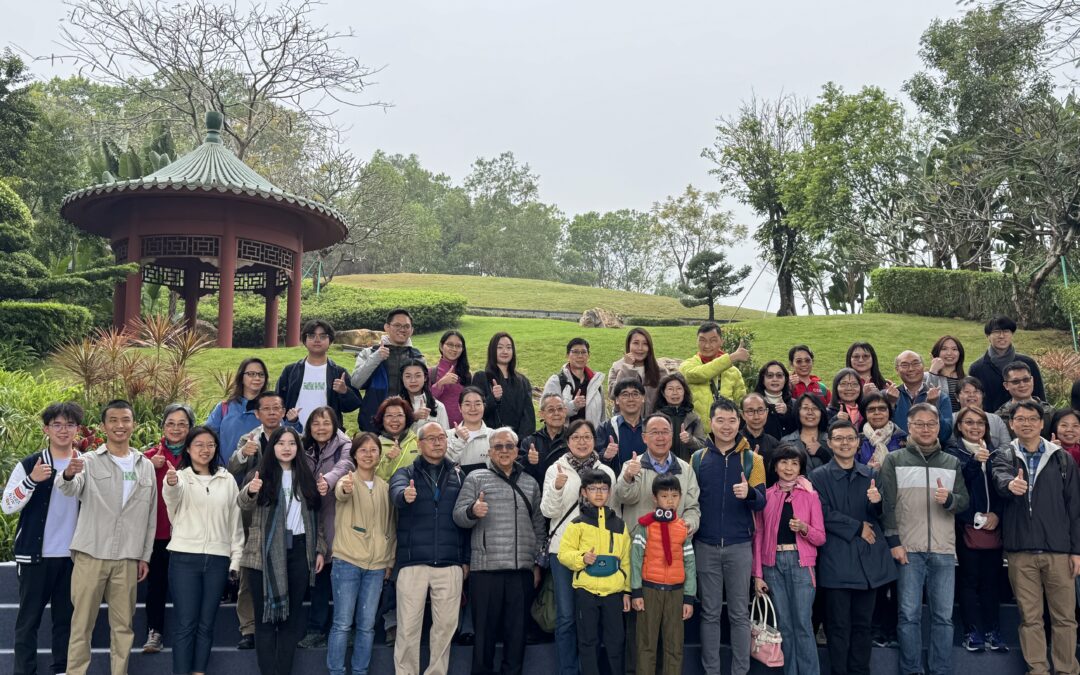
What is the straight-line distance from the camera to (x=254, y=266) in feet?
53.4

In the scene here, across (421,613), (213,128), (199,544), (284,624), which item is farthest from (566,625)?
(213,128)

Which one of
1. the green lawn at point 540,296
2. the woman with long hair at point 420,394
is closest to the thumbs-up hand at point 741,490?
the woman with long hair at point 420,394

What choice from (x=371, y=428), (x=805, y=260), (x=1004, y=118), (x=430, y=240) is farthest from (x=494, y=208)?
(x=371, y=428)

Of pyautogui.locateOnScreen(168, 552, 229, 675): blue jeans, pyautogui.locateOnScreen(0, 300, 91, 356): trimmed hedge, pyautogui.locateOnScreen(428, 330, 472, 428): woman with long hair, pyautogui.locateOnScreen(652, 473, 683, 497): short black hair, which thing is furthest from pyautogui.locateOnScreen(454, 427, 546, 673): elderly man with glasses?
pyautogui.locateOnScreen(0, 300, 91, 356): trimmed hedge

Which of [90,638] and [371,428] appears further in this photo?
[371,428]

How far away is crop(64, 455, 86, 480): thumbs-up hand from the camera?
529cm

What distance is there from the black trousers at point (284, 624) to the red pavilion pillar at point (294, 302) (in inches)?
432

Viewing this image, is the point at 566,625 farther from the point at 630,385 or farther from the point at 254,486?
the point at 254,486

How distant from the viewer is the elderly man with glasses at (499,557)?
5.51 metres

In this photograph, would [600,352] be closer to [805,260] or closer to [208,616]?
[208,616]

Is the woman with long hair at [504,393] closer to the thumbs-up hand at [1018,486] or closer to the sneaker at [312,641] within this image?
the sneaker at [312,641]

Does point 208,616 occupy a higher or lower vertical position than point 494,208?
lower

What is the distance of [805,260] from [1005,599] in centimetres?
2329

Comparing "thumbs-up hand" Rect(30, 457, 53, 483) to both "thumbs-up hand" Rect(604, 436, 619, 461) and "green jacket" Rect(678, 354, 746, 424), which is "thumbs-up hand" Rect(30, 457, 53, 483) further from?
"green jacket" Rect(678, 354, 746, 424)
